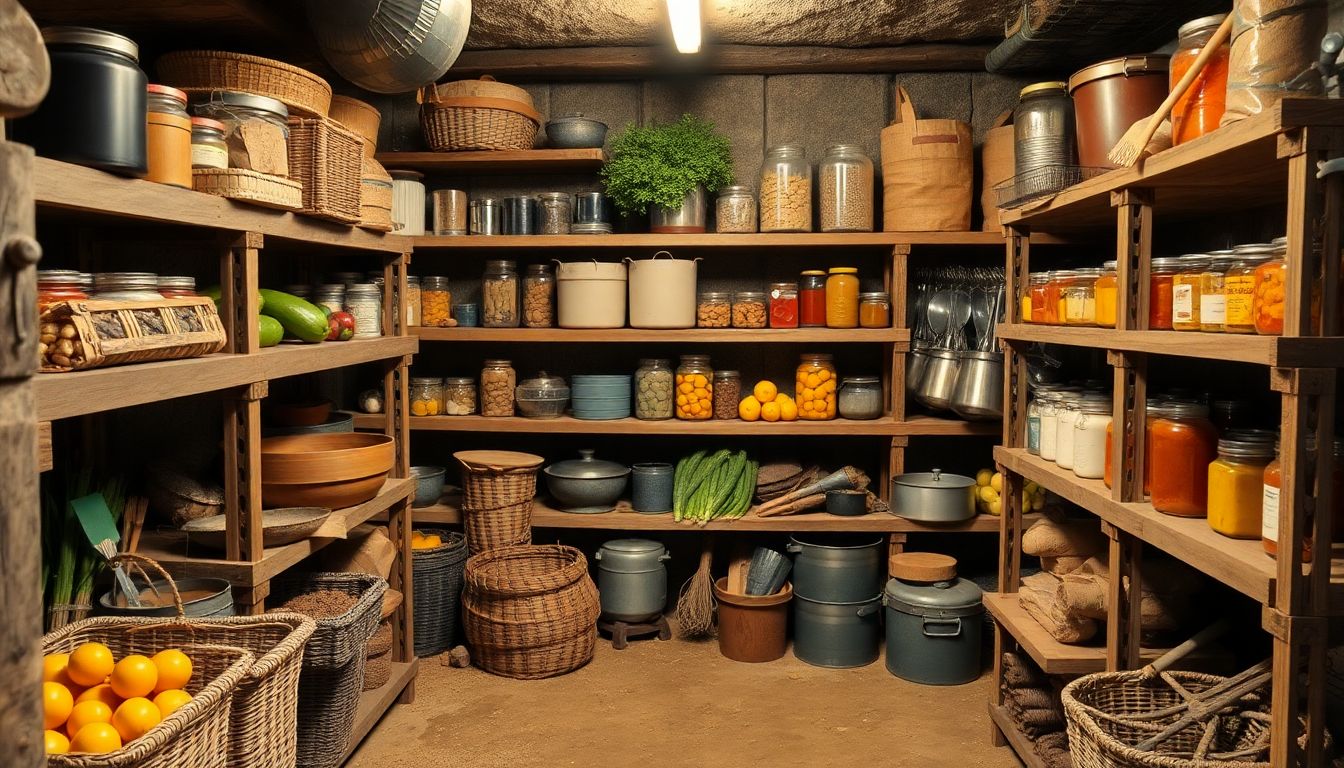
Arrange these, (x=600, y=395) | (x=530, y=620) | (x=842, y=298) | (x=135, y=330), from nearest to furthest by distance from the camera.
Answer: (x=135, y=330), (x=530, y=620), (x=842, y=298), (x=600, y=395)

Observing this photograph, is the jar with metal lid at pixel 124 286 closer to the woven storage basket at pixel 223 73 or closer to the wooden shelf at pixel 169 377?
the wooden shelf at pixel 169 377

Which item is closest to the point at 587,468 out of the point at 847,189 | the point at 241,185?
the point at 847,189

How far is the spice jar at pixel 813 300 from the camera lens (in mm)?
4137

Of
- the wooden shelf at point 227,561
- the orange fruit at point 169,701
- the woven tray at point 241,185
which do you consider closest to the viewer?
the orange fruit at point 169,701

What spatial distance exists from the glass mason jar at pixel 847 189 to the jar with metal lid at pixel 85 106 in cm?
268

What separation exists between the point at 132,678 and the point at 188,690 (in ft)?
0.90

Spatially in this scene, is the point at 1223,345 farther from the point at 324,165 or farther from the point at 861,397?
the point at 861,397

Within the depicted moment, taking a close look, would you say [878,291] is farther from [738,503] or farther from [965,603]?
[965,603]

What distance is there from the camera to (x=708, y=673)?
12.3ft

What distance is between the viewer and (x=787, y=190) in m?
4.02

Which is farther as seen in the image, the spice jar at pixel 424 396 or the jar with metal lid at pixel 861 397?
the spice jar at pixel 424 396

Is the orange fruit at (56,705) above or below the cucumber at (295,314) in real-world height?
below

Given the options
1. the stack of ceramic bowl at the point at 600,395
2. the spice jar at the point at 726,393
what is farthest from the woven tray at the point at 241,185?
the spice jar at the point at 726,393

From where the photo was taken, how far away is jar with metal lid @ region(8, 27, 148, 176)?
1808 mm
